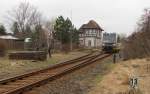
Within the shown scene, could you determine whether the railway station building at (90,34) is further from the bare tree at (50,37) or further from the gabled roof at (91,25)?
the bare tree at (50,37)

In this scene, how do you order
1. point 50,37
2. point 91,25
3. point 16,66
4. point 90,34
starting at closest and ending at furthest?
point 16,66
point 50,37
point 90,34
point 91,25

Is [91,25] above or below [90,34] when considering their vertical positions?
above

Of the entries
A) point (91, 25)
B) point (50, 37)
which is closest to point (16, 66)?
point (50, 37)

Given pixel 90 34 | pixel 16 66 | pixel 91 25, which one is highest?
pixel 91 25

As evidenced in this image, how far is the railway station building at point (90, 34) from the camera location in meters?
115

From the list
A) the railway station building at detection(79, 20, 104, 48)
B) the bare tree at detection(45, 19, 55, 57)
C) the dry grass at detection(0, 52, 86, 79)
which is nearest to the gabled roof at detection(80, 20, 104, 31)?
the railway station building at detection(79, 20, 104, 48)

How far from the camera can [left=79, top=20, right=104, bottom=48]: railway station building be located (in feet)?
377

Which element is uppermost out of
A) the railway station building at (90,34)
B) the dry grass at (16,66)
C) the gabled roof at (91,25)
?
the gabled roof at (91,25)

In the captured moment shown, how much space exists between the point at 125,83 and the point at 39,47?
130ft

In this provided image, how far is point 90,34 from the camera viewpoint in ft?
383

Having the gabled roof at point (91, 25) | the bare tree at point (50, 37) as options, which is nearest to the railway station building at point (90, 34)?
the gabled roof at point (91, 25)

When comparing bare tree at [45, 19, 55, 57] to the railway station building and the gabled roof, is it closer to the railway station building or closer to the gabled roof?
the railway station building

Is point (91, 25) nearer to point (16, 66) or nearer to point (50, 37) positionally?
point (50, 37)

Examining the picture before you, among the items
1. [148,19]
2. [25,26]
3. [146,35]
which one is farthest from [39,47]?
[25,26]
